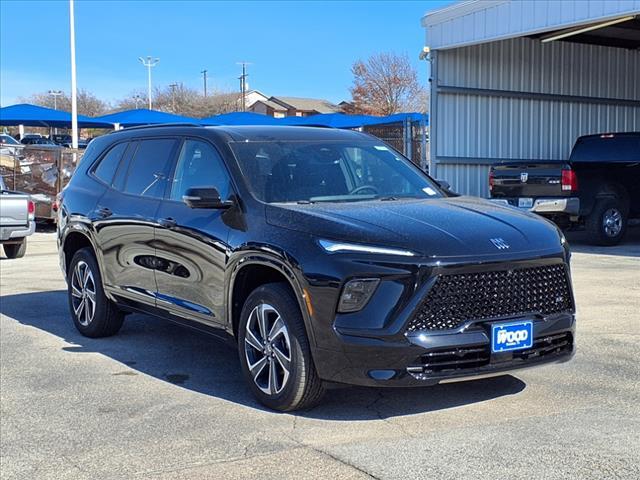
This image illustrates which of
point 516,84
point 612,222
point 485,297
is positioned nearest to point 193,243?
point 485,297

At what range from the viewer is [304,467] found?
409 cm

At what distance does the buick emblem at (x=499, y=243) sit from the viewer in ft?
14.9

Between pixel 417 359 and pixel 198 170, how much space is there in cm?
244

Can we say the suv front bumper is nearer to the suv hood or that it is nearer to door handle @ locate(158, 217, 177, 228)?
the suv hood

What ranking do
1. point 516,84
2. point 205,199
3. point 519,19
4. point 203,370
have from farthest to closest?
1. point 516,84
2. point 519,19
3. point 203,370
4. point 205,199

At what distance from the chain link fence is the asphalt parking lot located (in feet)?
42.0

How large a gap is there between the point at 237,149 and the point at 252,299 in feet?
4.00

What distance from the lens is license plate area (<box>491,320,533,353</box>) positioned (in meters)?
4.44

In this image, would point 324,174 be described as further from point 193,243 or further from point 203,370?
point 203,370

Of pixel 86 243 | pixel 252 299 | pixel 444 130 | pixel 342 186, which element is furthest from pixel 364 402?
pixel 444 130

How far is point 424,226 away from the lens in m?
4.66

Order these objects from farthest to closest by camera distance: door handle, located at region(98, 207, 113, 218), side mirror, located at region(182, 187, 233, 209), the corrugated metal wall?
the corrugated metal wall → door handle, located at region(98, 207, 113, 218) → side mirror, located at region(182, 187, 233, 209)

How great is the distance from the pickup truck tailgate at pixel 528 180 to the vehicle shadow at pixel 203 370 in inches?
310

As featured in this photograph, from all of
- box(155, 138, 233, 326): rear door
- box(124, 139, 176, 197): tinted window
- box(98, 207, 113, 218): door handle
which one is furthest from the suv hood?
box(98, 207, 113, 218): door handle
